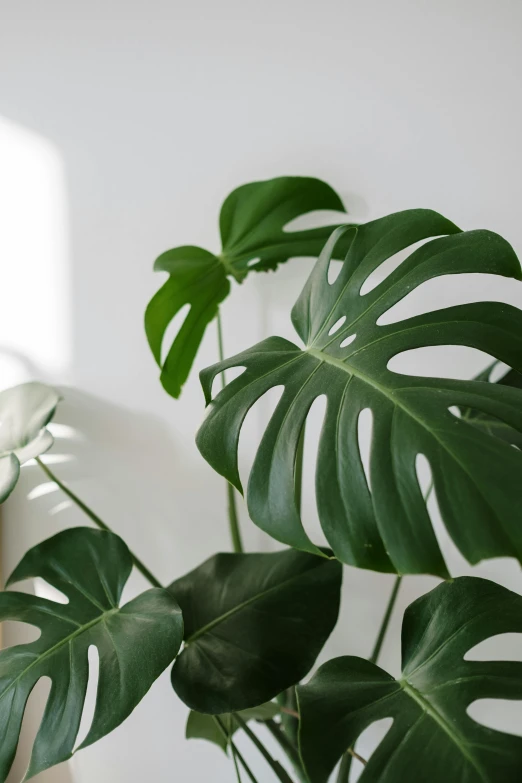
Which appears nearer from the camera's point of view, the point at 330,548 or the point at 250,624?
the point at 330,548

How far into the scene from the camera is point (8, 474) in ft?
3.01

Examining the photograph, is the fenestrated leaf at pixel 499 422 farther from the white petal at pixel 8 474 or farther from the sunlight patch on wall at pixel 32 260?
the sunlight patch on wall at pixel 32 260

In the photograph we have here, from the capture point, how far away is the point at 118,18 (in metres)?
1.15

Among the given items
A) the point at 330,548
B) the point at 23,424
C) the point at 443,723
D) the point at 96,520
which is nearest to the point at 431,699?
the point at 443,723

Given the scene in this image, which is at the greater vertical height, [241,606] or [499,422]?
[499,422]

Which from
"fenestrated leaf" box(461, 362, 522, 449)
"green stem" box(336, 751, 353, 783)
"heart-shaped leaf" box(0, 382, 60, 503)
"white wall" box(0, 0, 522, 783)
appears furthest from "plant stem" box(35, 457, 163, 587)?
"fenestrated leaf" box(461, 362, 522, 449)

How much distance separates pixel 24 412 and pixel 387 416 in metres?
0.67

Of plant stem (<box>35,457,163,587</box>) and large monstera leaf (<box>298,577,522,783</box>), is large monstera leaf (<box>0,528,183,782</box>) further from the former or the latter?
large monstera leaf (<box>298,577,522,783</box>)

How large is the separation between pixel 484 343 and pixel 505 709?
2.53 ft

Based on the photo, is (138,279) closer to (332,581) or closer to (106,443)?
(106,443)

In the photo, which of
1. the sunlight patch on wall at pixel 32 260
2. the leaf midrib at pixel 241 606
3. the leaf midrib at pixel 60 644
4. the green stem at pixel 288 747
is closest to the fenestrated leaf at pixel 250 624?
the leaf midrib at pixel 241 606

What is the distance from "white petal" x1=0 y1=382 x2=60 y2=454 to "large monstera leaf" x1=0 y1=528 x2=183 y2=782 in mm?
174

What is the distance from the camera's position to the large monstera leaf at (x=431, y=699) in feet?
1.86

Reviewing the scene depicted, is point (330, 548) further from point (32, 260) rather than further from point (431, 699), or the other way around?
point (32, 260)
